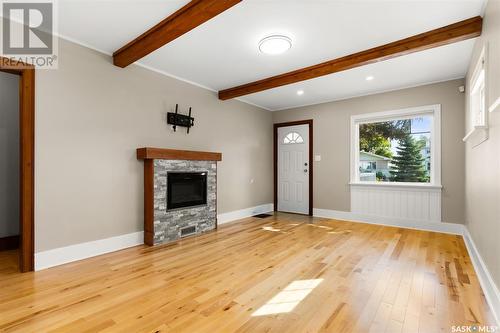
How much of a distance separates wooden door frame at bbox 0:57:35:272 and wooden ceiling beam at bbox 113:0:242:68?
3.14 ft

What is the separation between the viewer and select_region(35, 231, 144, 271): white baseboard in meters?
2.61

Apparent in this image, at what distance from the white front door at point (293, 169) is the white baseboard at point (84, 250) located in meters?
3.42

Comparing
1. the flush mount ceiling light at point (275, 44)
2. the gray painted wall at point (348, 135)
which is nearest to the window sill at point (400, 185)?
the gray painted wall at point (348, 135)

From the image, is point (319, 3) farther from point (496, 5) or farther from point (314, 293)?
point (314, 293)

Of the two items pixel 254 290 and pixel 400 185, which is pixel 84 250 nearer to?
pixel 254 290

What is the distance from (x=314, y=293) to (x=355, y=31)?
2620 mm

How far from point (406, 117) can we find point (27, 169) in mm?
5516

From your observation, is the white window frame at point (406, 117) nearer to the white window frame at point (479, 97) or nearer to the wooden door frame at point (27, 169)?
the white window frame at point (479, 97)

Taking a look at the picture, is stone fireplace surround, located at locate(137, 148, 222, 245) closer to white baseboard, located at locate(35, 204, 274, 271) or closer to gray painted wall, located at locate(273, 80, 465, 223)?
white baseboard, located at locate(35, 204, 274, 271)

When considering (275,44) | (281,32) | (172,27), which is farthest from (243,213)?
(172,27)

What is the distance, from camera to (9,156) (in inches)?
133

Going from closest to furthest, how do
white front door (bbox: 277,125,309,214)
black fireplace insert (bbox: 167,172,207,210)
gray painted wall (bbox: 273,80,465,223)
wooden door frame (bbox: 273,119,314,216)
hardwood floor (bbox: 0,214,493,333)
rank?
hardwood floor (bbox: 0,214,493,333) → black fireplace insert (bbox: 167,172,207,210) → gray painted wall (bbox: 273,80,465,223) → wooden door frame (bbox: 273,119,314,216) → white front door (bbox: 277,125,309,214)

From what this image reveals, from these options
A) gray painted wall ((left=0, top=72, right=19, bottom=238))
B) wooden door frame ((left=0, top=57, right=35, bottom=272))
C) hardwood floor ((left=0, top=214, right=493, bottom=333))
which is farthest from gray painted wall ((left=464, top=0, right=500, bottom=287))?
gray painted wall ((left=0, top=72, right=19, bottom=238))

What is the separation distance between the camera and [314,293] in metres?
2.08
